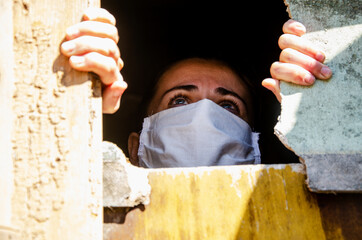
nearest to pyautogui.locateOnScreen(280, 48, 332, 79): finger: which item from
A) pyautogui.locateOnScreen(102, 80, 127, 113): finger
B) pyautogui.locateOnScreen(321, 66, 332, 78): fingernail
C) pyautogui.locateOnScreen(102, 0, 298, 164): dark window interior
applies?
pyautogui.locateOnScreen(321, 66, 332, 78): fingernail

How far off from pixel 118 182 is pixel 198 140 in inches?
27.9

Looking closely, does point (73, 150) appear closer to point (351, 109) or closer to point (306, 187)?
point (306, 187)

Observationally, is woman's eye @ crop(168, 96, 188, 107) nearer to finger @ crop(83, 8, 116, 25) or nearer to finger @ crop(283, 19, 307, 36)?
finger @ crop(283, 19, 307, 36)

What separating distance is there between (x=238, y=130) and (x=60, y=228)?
1.36 m

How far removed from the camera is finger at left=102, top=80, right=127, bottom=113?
1281mm

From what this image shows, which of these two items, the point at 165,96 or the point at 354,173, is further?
the point at 165,96

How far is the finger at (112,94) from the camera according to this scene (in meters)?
1.28

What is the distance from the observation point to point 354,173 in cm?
121

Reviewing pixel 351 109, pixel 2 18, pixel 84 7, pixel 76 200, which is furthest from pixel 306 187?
pixel 2 18

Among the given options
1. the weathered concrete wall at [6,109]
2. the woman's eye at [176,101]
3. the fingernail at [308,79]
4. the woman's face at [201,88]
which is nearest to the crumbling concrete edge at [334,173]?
the fingernail at [308,79]

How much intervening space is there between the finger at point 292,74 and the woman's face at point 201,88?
3.53ft

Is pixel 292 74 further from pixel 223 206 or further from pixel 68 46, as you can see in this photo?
pixel 68 46

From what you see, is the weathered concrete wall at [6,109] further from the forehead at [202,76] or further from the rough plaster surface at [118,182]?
the forehead at [202,76]

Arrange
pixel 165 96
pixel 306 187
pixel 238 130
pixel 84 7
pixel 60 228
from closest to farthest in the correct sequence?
pixel 60 228 < pixel 84 7 < pixel 306 187 < pixel 238 130 < pixel 165 96
